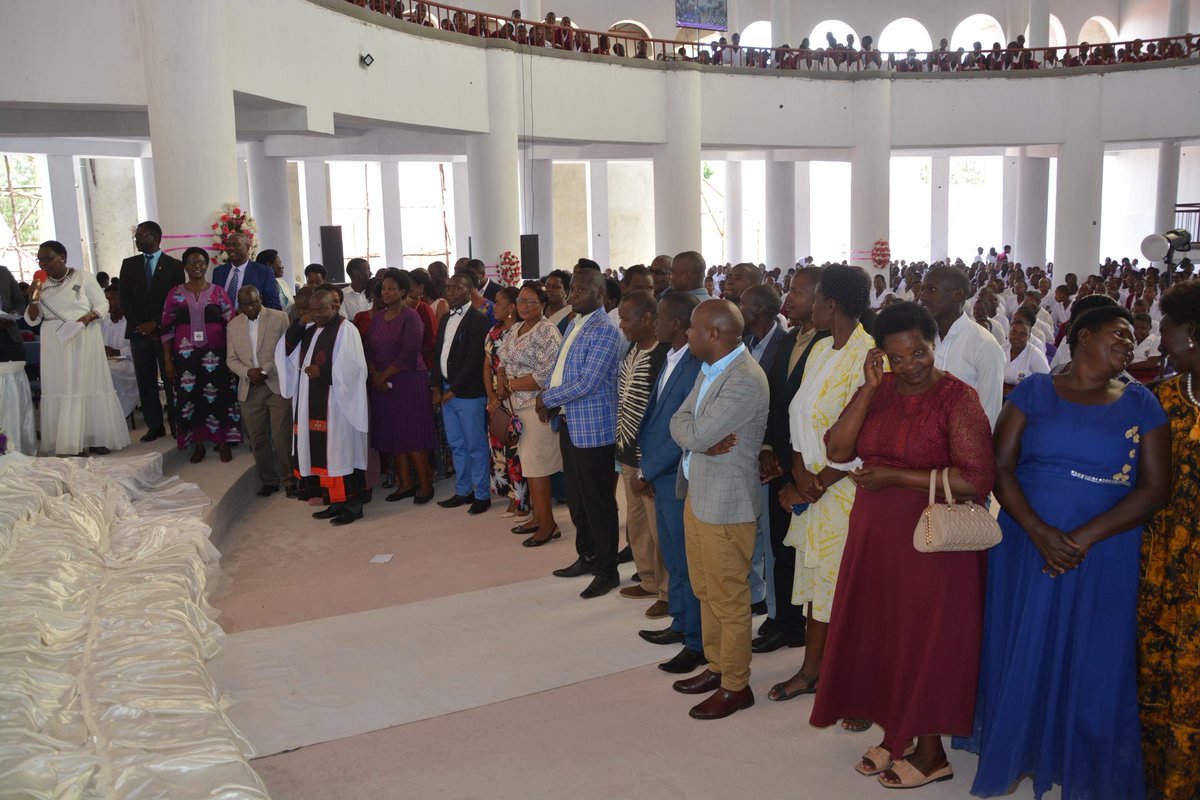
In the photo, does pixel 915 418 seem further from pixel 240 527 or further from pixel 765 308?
pixel 240 527

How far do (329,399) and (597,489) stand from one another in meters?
2.55

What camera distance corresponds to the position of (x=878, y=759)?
350 cm

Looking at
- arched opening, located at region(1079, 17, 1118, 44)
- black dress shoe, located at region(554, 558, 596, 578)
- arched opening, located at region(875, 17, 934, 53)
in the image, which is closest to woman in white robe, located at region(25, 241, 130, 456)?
black dress shoe, located at region(554, 558, 596, 578)

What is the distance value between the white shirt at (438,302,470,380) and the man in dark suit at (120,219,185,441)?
241 centimetres

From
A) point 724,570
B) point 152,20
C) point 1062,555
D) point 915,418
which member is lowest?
point 724,570

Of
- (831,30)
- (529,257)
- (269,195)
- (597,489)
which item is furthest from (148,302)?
(831,30)

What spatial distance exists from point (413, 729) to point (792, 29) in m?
26.5

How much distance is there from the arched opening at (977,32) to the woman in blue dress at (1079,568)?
27.7 metres

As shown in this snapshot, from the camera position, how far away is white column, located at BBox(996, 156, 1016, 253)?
2956cm

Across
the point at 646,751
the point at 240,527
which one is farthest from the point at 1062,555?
the point at 240,527

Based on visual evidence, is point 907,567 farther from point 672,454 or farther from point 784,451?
point 672,454

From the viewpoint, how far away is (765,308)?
5.03 m

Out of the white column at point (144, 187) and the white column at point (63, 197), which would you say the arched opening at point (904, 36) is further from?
the white column at point (63, 197)

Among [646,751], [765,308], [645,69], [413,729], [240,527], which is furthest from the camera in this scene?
[645,69]
